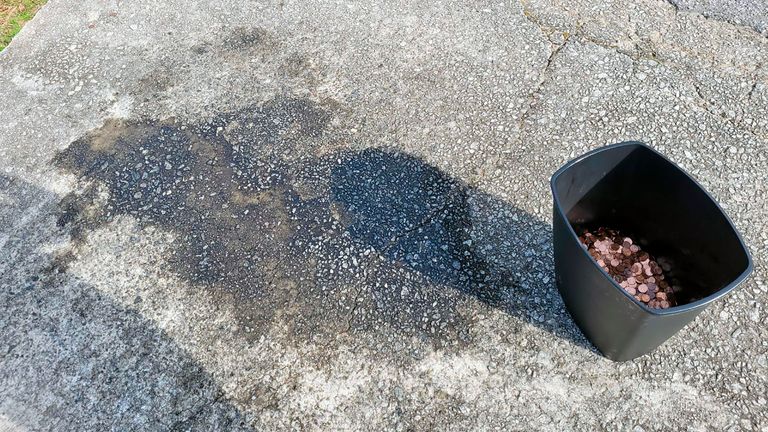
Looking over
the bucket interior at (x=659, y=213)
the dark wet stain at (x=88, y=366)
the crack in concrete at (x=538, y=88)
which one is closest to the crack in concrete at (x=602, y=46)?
the crack in concrete at (x=538, y=88)

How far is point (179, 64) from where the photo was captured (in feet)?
12.1

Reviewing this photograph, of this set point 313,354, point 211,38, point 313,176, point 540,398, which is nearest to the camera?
point 540,398

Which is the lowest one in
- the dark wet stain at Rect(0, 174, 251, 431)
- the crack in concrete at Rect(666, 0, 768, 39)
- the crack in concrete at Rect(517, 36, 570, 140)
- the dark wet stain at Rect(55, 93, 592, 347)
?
the dark wet stain at Rect(0, 174, 251, 431)

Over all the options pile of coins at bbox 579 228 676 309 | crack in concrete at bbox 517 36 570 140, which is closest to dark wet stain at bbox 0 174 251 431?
pile of coins at bbox 579 228 676 309

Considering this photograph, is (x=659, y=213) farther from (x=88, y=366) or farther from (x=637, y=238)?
(x=88, y=366)

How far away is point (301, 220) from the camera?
9.34 feet

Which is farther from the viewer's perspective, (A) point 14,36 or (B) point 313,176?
(A) point 14,36

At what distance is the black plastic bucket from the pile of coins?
4 centimetres

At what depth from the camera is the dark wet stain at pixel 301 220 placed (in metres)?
2.53

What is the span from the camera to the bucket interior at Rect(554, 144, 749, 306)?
209cm

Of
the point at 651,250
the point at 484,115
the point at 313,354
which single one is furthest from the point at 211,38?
the point at 651,250

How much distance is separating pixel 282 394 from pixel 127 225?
1.34 m

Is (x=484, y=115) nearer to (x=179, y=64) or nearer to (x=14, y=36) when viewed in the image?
(x=179, y=64)

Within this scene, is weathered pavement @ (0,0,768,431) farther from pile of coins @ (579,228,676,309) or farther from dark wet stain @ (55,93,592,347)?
pile of coins @ (579,228,676,309)
